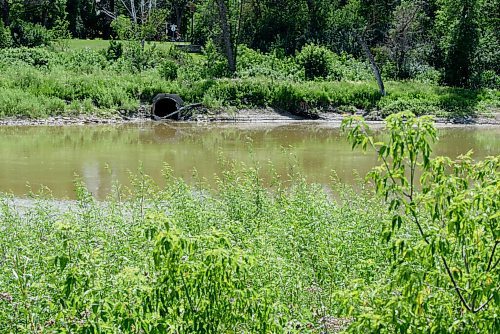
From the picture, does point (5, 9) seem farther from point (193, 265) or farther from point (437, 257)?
point (437, 257)

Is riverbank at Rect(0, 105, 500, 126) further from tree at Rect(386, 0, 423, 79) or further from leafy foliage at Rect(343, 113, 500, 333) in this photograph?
leafy foliage at Rect(343, 113, 500, 333)

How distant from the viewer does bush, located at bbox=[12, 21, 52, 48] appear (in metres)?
41.4

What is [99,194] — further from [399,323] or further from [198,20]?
[198,20]

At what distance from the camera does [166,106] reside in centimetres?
3509

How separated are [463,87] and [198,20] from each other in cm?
1890

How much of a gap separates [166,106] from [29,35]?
467 inches

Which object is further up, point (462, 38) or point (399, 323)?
point (462, 38)

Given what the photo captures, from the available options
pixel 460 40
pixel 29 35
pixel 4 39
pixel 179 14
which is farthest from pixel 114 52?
pixel 460 40

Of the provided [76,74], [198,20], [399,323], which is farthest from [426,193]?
[198,20]

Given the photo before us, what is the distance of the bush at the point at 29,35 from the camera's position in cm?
4138

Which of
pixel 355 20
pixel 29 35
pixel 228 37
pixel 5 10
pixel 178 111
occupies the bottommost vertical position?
pixel 178 111

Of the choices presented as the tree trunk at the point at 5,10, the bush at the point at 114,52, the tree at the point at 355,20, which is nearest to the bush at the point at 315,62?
the tree at the point at 355,20

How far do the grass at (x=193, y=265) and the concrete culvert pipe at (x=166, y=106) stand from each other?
2368cm

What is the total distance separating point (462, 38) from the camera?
38.3 m
